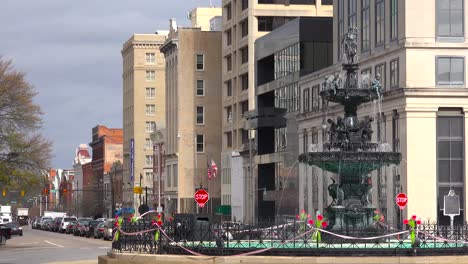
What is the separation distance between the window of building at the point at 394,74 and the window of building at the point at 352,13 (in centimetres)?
909

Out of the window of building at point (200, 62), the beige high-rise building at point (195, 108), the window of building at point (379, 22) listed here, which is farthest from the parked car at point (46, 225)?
the window of building at point (379, 22)

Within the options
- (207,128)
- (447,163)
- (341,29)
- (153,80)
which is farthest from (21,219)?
(447,163)

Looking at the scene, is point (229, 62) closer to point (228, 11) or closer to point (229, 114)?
point (228, 11)

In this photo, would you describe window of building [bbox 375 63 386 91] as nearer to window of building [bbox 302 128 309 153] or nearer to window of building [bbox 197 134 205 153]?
window of building [bbox 302 128 309 153]

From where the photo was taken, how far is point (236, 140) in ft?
389

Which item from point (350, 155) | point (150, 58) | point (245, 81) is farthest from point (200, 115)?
point (350, 155)

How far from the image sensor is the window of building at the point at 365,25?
79250 millimetres

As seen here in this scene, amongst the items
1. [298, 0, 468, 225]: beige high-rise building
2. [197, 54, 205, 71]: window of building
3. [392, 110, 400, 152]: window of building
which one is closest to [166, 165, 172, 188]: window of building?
[197, 54, 205, 71]: window of building

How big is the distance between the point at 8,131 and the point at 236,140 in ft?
160

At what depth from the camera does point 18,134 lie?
71.7 m

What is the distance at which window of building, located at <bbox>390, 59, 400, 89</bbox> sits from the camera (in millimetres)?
72938

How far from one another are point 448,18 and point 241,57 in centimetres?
4635

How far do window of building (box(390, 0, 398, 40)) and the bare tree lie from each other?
2148 cm

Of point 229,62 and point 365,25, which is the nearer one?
point 365,25
